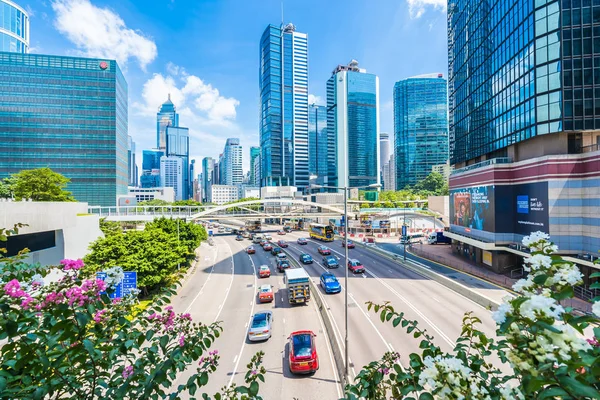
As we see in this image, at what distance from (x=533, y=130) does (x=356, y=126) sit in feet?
474

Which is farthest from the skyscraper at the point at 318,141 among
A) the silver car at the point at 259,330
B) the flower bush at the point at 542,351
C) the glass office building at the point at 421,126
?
the flower bush at the point at 542,351

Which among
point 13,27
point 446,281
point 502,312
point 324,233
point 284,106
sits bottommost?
point 446,281

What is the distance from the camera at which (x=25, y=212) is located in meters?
17.6

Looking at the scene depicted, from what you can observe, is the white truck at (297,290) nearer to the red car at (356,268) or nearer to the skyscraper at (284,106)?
the red car at (356,268)

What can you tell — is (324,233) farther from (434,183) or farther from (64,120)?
(64,120)

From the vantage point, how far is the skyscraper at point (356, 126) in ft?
540

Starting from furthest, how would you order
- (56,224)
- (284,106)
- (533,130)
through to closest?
(284,106)
(533,130)
(56,224)

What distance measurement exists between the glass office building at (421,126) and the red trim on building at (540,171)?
127418mm

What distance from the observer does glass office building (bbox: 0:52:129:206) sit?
269 feet

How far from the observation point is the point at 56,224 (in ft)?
67.6

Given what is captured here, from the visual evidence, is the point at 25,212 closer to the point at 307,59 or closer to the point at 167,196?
the point at 167,196

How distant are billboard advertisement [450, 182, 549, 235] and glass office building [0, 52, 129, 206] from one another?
97.4 meters

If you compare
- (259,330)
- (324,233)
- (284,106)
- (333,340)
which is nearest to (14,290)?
(259,330)

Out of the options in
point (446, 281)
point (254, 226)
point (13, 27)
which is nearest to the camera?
point (446, 281)
